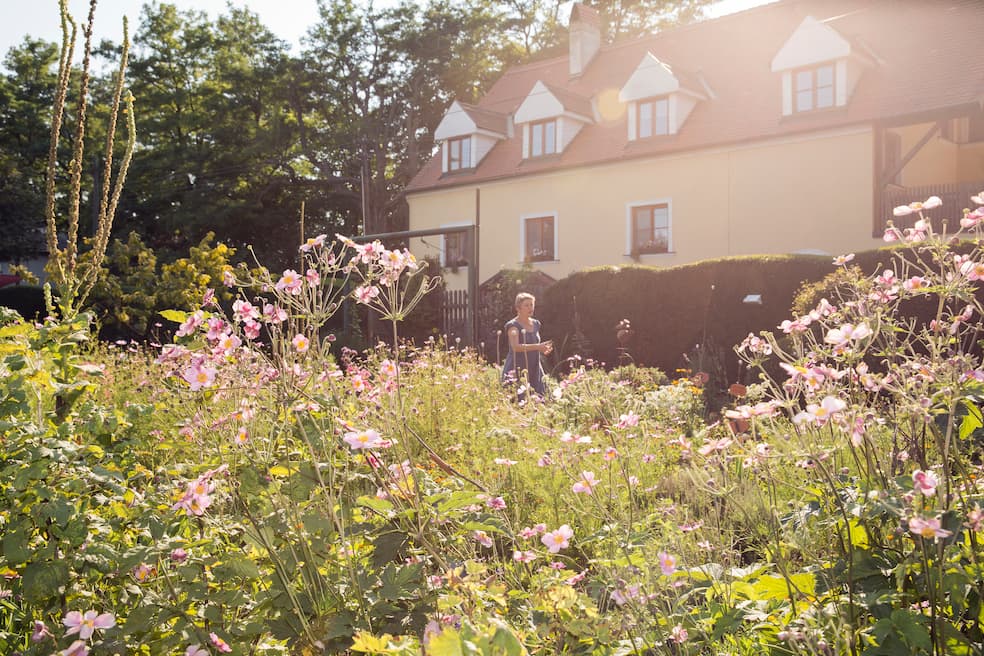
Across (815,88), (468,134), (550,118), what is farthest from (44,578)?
(468,134)

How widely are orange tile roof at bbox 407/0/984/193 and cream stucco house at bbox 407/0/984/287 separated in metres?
0.05

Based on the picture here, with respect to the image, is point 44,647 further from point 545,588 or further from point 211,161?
point 211,161

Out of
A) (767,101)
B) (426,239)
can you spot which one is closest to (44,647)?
(767,101)

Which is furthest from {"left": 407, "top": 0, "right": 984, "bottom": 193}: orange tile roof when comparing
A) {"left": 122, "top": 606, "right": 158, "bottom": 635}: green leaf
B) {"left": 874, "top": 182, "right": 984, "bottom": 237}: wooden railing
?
{"left": 122, "top": 606, "right": 158, "bottom": 635}: green leaf

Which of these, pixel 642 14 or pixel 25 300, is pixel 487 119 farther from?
pixel 25 300

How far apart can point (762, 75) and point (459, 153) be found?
870 cm

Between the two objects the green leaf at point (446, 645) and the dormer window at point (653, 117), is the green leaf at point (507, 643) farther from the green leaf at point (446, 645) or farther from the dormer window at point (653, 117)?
the dormer window at point (653, 117)

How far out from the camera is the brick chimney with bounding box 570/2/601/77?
23.2 meters

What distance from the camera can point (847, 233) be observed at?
52.6 feet

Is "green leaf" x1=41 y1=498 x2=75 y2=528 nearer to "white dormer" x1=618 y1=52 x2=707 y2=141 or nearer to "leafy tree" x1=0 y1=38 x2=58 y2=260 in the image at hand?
"white dormer" x1=618 y1=52 x2=707 y2=141

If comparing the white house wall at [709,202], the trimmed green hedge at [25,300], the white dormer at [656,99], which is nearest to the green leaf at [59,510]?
the white house wall at [709,202]

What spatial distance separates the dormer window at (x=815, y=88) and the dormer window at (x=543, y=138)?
640cm

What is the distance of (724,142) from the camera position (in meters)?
17.5

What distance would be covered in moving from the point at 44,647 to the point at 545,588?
62.1 inches
